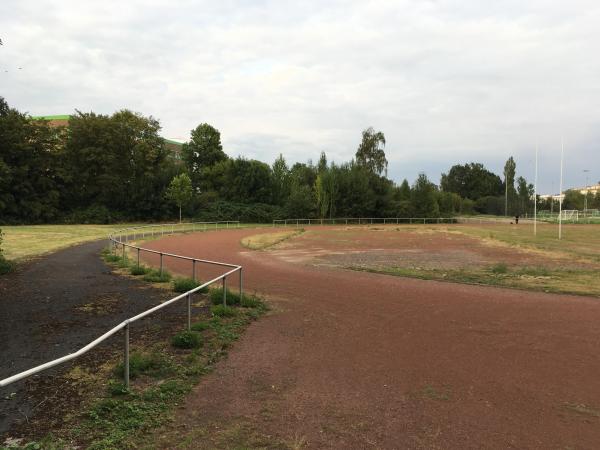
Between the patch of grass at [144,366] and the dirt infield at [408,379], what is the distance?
0.73m

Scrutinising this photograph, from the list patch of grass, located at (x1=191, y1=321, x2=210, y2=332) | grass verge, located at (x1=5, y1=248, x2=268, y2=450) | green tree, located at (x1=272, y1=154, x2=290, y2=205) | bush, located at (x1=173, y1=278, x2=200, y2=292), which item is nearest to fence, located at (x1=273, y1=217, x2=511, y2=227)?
green tree, located at (x1=272, y1=154, x2=290, y2=205)

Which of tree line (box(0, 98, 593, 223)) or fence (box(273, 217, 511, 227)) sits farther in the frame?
fence (box(273, 217, 511, 227))

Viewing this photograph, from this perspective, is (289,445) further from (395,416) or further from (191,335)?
(191,335)

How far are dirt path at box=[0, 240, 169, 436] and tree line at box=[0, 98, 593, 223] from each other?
105 ft

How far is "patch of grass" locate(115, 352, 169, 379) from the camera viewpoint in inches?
219

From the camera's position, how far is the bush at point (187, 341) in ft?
22.1

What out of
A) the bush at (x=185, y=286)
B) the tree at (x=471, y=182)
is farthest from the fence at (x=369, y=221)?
the tree at (x=471, y=182)

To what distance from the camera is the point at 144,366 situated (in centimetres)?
577

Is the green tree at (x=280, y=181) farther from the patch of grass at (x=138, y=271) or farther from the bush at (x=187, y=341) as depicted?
the bush at (x=187, y=341)

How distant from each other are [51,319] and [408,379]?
22.1ft

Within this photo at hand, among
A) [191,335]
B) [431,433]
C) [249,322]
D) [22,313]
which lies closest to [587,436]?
[431,433]

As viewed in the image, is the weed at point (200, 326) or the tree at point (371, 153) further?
the tree at point (371, 153)

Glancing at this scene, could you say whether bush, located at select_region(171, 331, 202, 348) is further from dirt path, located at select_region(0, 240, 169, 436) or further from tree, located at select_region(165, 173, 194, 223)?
tree, located at select_region(165, 173, 194, 223)

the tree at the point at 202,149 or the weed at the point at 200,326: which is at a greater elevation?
the tree at the point at 202,149
